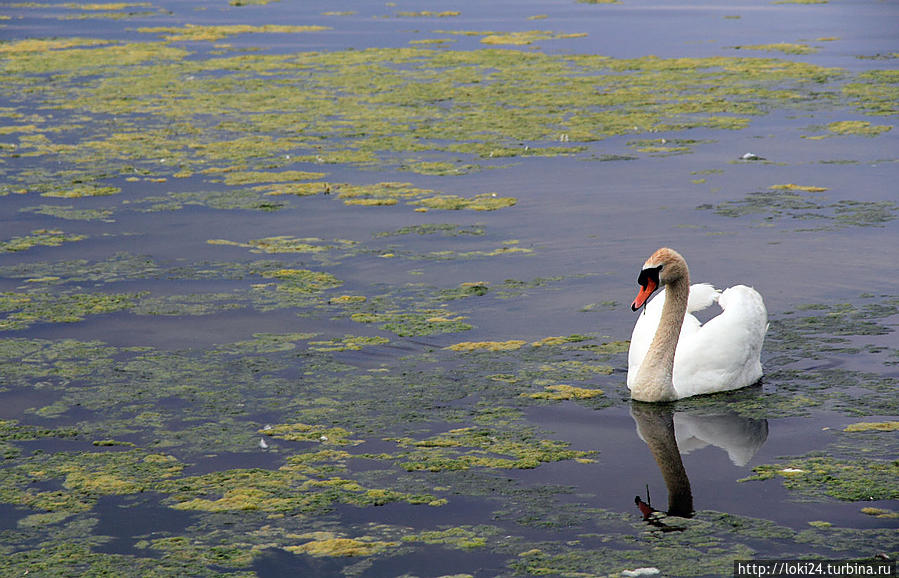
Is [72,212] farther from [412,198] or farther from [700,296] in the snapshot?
[700,296]

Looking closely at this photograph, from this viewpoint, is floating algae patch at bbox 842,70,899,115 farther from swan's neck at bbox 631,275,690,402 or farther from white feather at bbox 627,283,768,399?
swan's neck at bbox 631,275,690,402

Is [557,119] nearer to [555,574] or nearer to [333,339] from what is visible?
[333,339]

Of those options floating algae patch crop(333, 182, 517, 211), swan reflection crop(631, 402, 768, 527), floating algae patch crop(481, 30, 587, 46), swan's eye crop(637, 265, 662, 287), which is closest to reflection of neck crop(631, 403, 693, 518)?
swan reflection crop(631, 402, 768, 527)

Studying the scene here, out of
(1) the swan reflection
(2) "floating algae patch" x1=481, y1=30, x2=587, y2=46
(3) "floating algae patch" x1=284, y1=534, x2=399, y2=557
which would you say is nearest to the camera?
(3) "floating algae patch" x1=284, y1=534, x2=399, y2=557

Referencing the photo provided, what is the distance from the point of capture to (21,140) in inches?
708

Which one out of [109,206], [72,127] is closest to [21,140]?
[72,127]

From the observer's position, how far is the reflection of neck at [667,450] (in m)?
6.62

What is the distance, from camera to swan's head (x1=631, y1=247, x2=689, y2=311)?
834cm

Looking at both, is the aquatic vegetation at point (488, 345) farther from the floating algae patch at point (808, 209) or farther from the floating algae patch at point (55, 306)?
the floating algae patch at point (808, 209)

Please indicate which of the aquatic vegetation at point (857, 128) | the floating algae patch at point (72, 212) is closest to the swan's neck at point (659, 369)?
the floating algae patch at point (72, 212)

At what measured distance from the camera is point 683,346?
8.54 m

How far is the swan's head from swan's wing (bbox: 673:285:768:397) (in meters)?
0.44

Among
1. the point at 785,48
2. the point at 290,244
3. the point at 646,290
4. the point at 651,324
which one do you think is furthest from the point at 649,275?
the point at 785,48

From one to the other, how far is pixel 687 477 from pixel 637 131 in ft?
36.1
